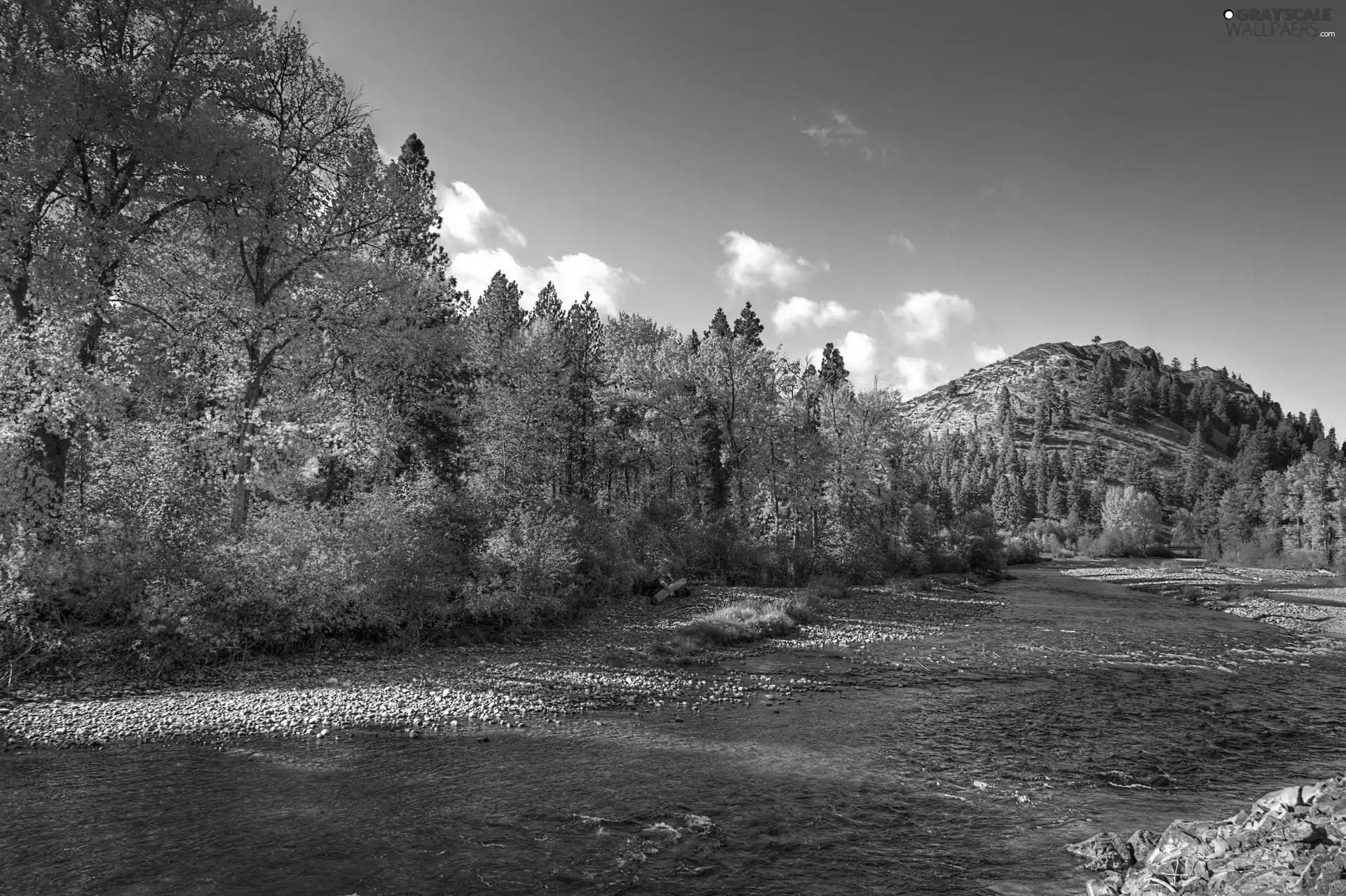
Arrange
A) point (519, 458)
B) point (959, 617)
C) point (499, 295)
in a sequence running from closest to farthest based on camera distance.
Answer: point (959, 617) < point (519, 458) < point (499, 295)

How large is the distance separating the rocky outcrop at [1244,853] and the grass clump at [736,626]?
520 inches

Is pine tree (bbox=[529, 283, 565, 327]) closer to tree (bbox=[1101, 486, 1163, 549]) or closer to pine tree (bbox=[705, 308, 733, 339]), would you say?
pine tree (bbox=[705, 308, 733, 339])

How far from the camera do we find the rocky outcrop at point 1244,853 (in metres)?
6.38

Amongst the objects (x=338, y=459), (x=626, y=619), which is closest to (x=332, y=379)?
(x=338, y=459)

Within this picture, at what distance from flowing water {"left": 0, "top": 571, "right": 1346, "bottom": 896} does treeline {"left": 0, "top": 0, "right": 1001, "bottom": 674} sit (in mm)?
6147

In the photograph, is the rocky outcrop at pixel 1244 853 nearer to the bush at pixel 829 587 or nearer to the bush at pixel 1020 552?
the bush at pixel 829 587

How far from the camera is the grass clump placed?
21938mm

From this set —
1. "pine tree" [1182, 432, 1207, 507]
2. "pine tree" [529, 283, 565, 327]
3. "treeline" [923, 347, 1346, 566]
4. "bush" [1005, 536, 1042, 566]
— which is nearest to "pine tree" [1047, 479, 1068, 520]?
"treeline" [923, 347, 1346, 566]

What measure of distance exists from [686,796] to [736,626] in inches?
571

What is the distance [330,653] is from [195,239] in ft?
43.8

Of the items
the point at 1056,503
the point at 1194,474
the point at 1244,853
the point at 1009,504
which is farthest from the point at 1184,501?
the point at 1244,853

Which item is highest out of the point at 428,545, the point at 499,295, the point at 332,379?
the point at 499,295

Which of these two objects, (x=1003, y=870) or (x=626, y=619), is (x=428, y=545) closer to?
(x=626, y=619)

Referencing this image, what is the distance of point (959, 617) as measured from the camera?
3231 centimetres
